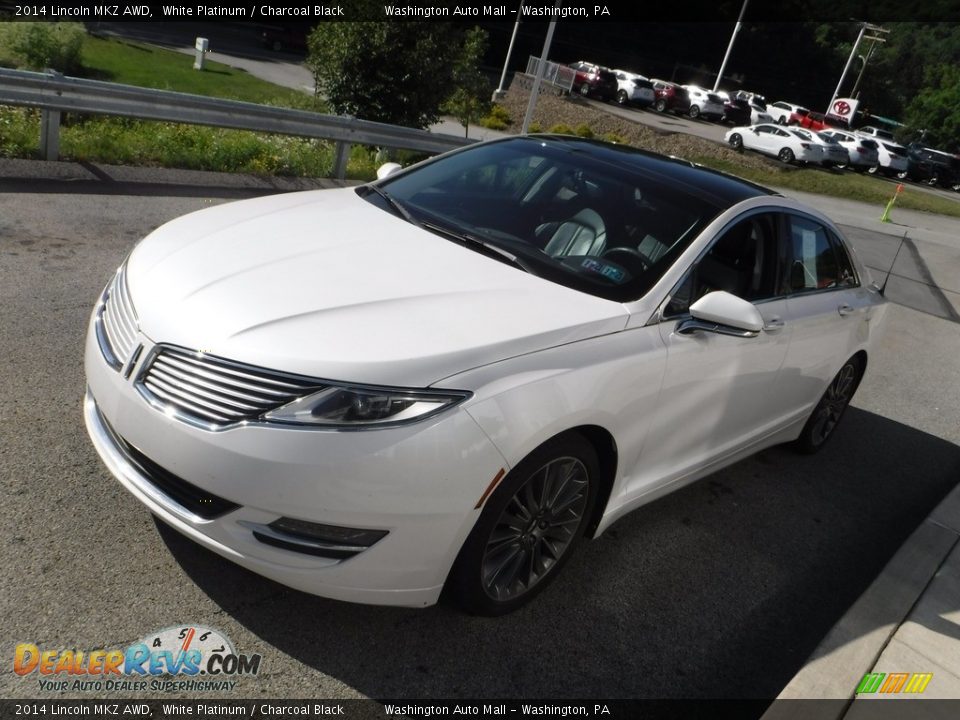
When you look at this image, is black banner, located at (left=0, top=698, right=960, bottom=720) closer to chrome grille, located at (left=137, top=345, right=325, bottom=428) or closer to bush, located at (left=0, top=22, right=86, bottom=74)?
chrome grille, located at (left=137, top=345, right=325, bottom=428)

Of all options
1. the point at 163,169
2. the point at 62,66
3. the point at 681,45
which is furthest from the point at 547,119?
the point at 681,45

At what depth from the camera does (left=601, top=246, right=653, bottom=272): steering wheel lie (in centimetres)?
387

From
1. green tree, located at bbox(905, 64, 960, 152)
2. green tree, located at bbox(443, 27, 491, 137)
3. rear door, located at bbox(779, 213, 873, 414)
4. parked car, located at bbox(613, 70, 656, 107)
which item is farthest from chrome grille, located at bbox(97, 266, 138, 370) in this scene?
green tree, located at bbox(905, 64, 960, 152)

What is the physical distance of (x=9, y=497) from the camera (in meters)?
3.51

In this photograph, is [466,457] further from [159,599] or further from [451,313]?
[159,599]

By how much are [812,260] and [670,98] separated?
170ft

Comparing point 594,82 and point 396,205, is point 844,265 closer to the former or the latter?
point 396,205

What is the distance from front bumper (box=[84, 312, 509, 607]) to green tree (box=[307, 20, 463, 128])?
14.9 metres

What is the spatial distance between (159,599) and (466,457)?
124 centimetres

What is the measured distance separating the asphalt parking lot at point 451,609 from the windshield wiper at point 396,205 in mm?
1694

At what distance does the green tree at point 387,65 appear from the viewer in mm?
16672

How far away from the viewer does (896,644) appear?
12.7 ft

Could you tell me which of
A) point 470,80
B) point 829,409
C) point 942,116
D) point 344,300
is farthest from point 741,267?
point 942,116

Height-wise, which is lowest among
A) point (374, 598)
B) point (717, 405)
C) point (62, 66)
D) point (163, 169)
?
point (62, 66)
